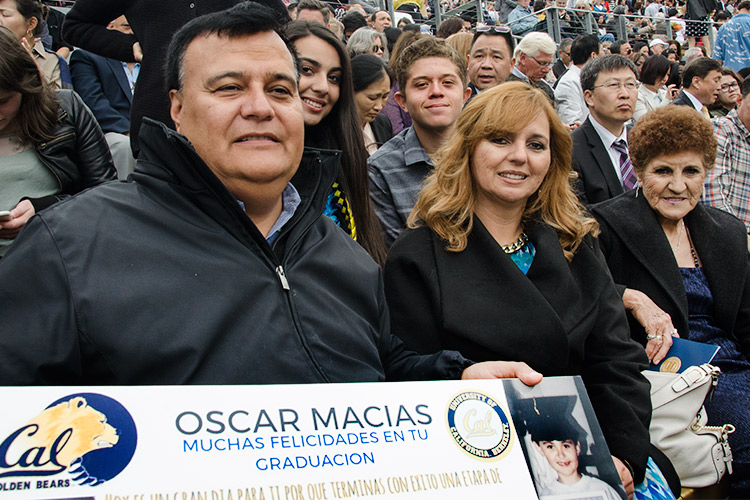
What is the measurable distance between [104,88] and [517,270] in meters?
3.61

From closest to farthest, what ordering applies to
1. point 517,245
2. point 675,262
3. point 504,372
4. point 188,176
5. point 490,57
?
point 188,176 → point 504,372 → point 517,245 → point 675,262 → point 490,57

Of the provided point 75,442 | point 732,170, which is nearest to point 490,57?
point 732,170

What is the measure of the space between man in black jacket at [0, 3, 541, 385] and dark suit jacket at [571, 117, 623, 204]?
275cm

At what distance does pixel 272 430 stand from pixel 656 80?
26.8 ft

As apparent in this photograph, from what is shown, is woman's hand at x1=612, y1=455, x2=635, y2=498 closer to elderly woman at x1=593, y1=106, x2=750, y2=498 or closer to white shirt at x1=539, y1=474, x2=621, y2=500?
white shirt at x1=539, y1=474, x2=621, y2=500

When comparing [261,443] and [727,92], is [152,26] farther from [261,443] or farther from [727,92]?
[727,92]

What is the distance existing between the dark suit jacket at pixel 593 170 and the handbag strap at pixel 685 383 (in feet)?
6.16

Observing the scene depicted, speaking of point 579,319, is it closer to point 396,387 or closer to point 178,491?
point 396,387

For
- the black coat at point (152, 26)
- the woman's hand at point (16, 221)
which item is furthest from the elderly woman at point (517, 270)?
the woman's hand at point (16, 221)

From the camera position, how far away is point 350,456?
4.98 feet

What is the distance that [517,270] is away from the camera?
8.34 feet

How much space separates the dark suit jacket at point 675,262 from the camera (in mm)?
3406

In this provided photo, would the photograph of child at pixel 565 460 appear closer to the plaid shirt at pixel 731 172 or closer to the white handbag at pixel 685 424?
the white handbag at pixel 685 424

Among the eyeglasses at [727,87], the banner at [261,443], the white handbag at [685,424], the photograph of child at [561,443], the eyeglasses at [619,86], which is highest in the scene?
the eyeglasses at [619,86]
